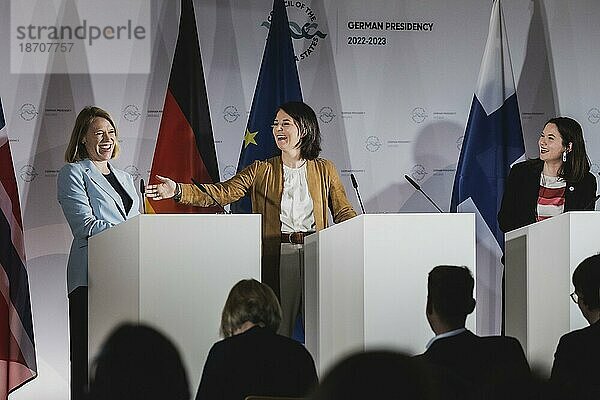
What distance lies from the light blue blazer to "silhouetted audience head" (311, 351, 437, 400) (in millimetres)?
3406

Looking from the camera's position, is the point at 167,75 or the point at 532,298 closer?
the point at 532,298

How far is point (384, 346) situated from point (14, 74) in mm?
3905

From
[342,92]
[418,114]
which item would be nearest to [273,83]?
[342,92]

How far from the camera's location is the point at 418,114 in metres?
8.04

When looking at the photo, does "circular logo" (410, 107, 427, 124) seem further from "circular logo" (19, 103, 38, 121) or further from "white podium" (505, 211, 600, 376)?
"circular logo" (19, 103, 38, 121)

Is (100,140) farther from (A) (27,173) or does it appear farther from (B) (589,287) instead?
(B) (589,287)

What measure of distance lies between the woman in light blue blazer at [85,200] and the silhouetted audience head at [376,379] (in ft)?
11.0

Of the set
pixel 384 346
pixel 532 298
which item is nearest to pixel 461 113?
pixel 532 298

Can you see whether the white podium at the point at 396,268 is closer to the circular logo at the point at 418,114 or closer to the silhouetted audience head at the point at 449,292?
the silhouetted audience head at the point at 449,292

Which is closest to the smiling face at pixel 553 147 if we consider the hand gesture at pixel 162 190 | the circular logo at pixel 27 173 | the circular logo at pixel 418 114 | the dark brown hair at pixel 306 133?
the dark brown hair at pixel 306 133

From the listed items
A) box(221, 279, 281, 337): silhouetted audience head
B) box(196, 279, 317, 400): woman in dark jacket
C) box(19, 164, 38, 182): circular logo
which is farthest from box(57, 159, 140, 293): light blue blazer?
box(19, 164, 38, 182): circular logo

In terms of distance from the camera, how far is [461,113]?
8055 millimetres

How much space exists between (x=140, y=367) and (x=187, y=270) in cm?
53

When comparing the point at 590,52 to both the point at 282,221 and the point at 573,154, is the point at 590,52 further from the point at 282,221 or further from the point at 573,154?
the point at 282,221
